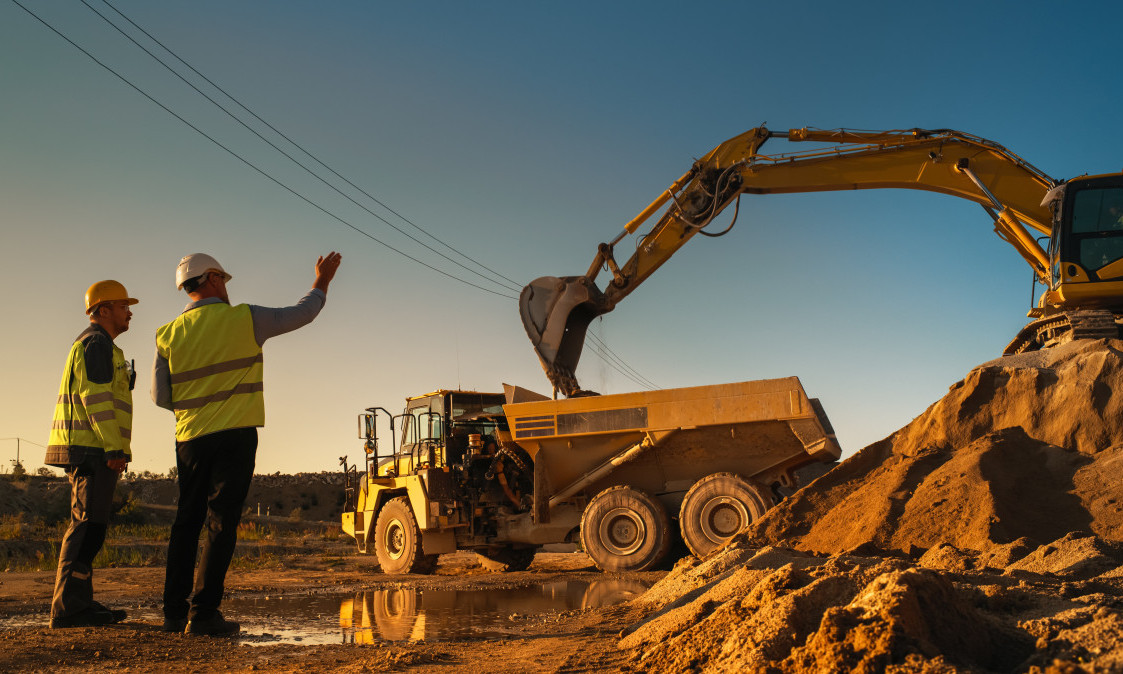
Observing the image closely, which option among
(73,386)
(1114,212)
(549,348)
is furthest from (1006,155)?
(73,386)

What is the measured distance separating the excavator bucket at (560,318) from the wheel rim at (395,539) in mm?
3223

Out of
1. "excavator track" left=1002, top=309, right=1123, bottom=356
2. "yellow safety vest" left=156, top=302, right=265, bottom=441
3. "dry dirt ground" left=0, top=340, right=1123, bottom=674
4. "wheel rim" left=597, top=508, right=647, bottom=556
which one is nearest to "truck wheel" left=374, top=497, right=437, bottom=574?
"dry dirt ground" left=0, top=340, right=1123, bottom=674

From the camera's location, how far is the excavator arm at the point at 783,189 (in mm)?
11797

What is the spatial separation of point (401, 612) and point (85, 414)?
3301mm

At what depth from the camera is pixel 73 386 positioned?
559 centimetres

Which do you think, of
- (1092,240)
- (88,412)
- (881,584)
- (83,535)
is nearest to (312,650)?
(83,535)

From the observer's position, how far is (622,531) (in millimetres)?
10672

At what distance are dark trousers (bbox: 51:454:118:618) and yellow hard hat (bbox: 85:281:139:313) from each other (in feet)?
3.55

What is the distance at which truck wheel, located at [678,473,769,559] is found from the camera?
9875 mm

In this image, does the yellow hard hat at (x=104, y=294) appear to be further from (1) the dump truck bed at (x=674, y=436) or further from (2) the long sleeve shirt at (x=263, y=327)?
(1) the dump truck bed at (x=674, y=436)

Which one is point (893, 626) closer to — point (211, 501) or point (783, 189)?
point (211, 501)

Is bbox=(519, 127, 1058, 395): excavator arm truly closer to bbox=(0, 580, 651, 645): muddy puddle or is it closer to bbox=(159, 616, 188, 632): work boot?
bbox=(0, 580, 651, 645): muddy puddle

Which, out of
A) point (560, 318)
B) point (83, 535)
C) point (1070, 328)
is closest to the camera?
point (83, 535)

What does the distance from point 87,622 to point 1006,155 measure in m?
12.2
